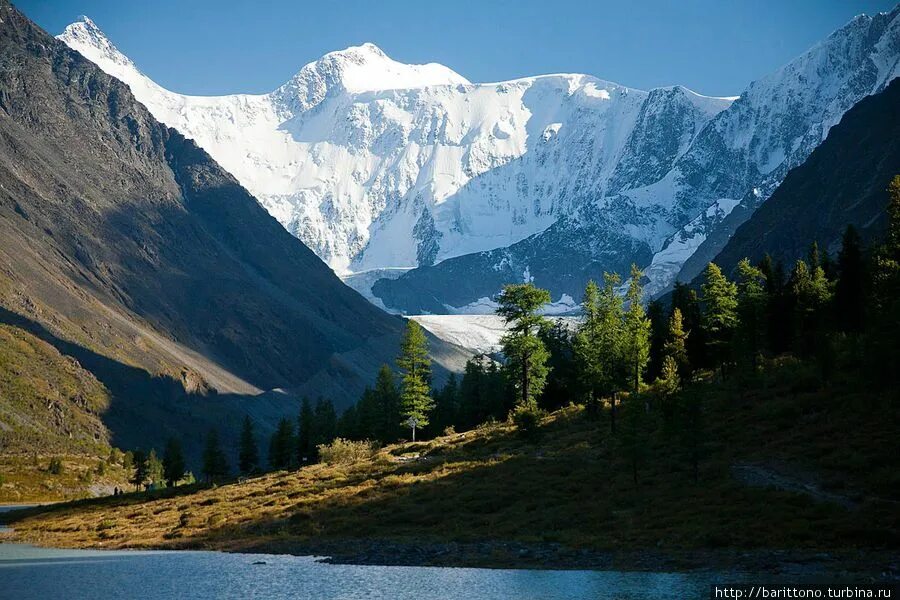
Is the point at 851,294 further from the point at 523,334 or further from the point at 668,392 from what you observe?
the point at 523,334

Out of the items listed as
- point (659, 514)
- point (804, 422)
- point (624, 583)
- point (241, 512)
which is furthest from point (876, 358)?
point (241, 512)

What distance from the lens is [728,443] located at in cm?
6347

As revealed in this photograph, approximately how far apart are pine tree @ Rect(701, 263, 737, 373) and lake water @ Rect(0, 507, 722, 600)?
147ft

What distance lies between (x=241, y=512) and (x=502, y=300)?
3185cm

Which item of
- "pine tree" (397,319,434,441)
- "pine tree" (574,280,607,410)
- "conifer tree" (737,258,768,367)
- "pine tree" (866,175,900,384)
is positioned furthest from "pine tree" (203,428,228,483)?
"pine tree" (866,175,900,384)

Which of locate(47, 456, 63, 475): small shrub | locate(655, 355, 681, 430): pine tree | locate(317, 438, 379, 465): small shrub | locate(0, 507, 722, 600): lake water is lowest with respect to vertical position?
locate(0, 507, 722, 600): lake water

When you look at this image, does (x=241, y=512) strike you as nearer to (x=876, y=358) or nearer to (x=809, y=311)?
(x=876, y=358)

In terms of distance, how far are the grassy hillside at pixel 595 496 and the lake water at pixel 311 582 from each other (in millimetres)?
4020

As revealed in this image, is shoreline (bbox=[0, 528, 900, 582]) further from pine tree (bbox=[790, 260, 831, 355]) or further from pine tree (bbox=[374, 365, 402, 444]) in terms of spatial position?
pine tree (bbox=[374, 365, 402, 444])

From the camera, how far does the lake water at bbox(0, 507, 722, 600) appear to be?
132ft

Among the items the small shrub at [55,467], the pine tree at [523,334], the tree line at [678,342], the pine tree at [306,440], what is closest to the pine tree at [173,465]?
the pine tree at [306,440]

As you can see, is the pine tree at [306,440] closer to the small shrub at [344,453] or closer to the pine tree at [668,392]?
the small shrub at [344,453]

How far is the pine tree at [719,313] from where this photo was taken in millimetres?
84625

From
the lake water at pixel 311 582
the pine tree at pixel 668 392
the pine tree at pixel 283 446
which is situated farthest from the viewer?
the pine tree at pixel 283 446
